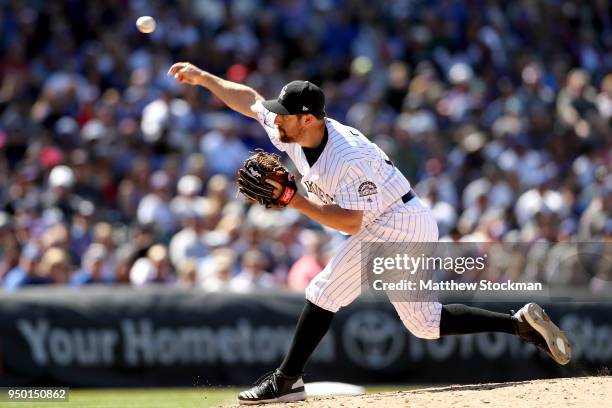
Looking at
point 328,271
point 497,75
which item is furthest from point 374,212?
point 497,75

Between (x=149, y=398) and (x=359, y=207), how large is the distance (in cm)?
360

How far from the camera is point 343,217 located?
6121 millimetres

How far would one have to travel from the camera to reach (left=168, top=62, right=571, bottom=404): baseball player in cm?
623

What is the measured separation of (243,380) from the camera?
1034 cm

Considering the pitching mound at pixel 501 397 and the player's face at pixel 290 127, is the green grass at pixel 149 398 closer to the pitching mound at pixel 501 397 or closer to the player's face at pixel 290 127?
the pitching mound at pixel 501 397

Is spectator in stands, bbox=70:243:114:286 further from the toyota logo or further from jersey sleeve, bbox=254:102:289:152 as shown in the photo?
jersey sleeve, bbox=254:102:289:152

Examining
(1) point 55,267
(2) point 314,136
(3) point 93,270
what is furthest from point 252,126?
(2) point 314,136

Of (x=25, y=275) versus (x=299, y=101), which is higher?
(x=299, y=101)

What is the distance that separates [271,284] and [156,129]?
283 cm

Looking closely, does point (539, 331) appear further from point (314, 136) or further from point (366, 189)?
point (314, 136)

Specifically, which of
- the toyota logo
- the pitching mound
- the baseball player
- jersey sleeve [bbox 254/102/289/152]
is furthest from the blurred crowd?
the pitching mound

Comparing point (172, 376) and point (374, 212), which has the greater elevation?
point (374, 212)

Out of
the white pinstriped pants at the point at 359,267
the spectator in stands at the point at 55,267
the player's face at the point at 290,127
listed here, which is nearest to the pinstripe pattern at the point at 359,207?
the white pinstriped pants at the point at 359,267

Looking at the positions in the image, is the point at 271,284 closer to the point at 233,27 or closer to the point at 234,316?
the point at 234,316
